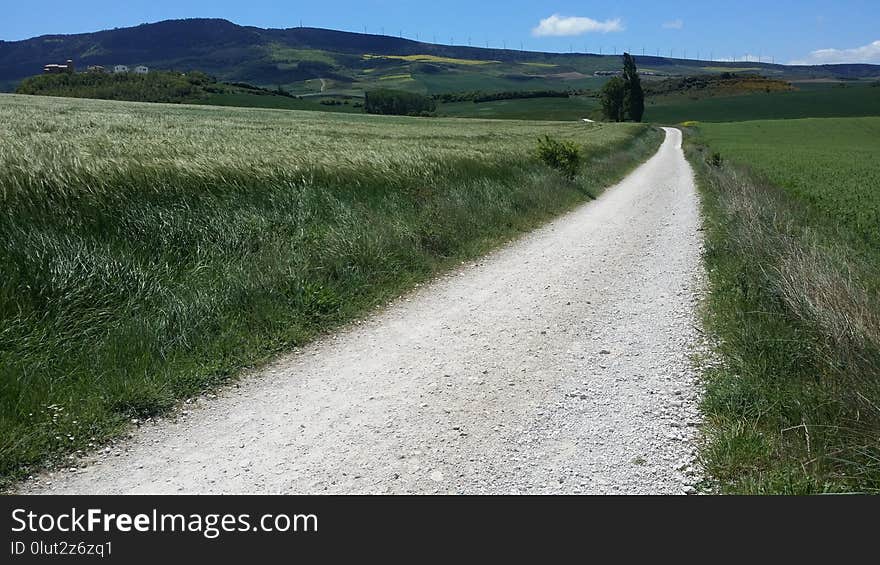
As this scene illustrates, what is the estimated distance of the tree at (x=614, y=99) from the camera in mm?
91875

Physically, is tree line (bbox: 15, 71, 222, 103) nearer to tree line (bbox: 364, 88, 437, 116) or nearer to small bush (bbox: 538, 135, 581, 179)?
tree line (bbox: 364, 88, 437, 116)

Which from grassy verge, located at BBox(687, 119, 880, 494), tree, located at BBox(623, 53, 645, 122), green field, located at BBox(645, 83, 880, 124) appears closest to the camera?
grassy verge, located at BBox(687, 119, 880, 494)

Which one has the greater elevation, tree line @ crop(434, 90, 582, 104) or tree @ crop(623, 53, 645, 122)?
tree line @ crop(434, 90, 582, 104)

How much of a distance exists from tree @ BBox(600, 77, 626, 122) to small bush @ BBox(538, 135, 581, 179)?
3033 inches

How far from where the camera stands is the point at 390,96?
110 m

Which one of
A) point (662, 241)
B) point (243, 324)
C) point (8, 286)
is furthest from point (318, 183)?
point (662, 241)

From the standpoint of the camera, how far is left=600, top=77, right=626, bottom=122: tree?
91.9 m

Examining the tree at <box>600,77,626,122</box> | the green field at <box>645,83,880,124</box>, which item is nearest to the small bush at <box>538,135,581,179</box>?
the tree at <box>600,77,626,122</box>

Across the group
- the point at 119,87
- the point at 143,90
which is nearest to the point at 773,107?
the point at 143,90

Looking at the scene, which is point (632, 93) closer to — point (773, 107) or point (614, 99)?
point (614, 99)

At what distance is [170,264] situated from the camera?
25.2 feet
